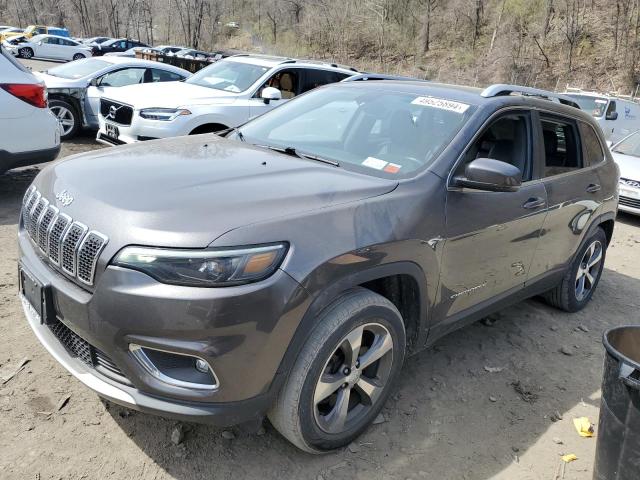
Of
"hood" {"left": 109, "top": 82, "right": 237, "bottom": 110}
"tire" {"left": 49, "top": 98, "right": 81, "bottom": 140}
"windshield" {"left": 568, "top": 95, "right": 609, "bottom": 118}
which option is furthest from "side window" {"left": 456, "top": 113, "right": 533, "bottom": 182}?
"windshield" {"left": 568, "top": 95, "right": 609, "bottom": 118}

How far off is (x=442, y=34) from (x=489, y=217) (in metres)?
44.0

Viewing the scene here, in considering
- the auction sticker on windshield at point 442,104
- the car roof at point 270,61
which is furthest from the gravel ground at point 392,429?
the car roof at point 270,61

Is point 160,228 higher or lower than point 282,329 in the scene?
higher

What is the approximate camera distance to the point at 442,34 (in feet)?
143

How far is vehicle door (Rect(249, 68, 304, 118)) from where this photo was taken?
830 cm

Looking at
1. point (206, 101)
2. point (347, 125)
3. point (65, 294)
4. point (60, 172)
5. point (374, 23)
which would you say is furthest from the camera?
point (374, 23)

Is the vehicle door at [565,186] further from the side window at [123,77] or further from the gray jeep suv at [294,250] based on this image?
the side window at [123,77]

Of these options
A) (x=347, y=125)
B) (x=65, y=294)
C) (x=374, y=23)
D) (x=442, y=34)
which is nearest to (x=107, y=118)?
(x=347, y=125)

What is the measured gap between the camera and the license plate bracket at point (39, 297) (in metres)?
2.39

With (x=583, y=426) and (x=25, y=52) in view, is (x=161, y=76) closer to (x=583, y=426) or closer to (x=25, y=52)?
(x=583, y=426)

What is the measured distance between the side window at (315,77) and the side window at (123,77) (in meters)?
3.19

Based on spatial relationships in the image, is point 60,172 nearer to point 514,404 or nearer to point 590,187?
point 514,404

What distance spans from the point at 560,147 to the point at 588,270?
4.21 ft

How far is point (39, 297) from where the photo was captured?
8.00 feet
